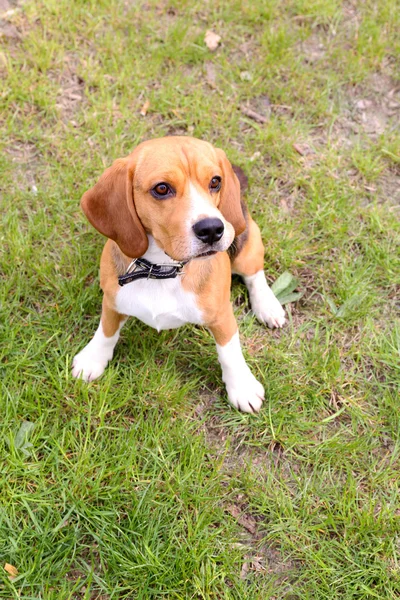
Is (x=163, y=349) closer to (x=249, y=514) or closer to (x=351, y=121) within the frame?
(x=249, y=514)

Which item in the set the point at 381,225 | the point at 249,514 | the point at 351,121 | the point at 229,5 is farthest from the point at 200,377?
the point at 229,5

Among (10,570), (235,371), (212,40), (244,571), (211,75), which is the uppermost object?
(212,40)

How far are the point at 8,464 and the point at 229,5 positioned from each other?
506 centimetres

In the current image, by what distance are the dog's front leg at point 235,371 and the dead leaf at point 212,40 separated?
11.4ft

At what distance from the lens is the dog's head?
2.93 metres

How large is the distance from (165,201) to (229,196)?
52cm

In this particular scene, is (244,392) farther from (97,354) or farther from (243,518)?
(97,354)

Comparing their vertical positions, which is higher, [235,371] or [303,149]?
[303,149]

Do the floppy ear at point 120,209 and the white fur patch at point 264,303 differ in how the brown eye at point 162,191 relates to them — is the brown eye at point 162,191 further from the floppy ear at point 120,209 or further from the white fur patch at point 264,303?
the white fur patch at point 264,303

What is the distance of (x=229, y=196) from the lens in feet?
11.1

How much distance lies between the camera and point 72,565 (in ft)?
11.3

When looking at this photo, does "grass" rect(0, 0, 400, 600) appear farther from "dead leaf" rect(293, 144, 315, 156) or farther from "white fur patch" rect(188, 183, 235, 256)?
"white fur patch" rect(188, 183, 235, 256)

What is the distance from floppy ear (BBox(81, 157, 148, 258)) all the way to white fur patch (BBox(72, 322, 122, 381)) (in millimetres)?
998

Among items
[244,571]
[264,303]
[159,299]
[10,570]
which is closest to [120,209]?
[159,299]
